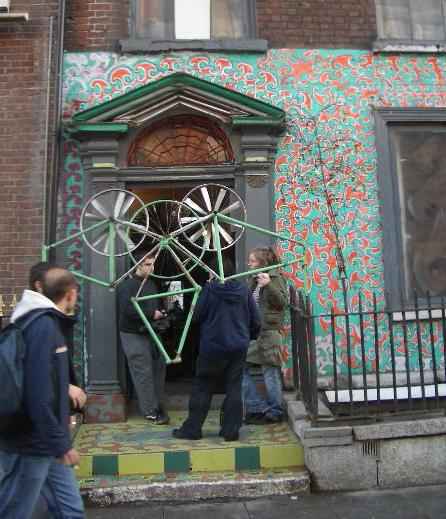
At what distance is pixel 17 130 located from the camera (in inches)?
259

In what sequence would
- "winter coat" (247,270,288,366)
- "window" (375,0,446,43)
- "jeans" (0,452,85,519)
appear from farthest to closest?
1. "window" (375,0,446,43)
2. "winter coat" (247,270,288,366)
3. "jeans" (0,452,85,519)

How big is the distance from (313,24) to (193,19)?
1.56 metres

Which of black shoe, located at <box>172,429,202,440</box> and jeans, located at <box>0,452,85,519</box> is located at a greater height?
jeans, located at <box>0,452,85,519</box>

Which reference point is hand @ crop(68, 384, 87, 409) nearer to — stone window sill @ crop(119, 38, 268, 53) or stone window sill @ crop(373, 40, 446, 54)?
stone window sill @ crop(119, 38, 268, 53)

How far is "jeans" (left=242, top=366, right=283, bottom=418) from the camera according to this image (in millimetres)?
5684

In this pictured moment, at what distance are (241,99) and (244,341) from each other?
3.07 metres

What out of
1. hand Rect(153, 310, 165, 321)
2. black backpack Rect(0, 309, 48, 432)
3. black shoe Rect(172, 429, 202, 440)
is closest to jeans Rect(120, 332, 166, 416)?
hand Rect(153, 310, 165, 321)

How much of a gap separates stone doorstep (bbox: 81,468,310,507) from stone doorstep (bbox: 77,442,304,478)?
0.70 feet

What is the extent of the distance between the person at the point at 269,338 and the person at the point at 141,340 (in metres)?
1.03

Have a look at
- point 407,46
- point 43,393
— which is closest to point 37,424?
point 43,393

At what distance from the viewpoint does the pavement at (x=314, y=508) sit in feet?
14.0

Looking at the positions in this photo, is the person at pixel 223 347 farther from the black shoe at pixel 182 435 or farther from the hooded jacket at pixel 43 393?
the hooded jacket at pixel 43 393

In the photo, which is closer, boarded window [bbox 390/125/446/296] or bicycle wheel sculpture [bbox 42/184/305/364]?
bicycle wheel sculpture [bbox 42/184/305/364]

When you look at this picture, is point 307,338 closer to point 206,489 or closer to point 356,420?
point 356,420
